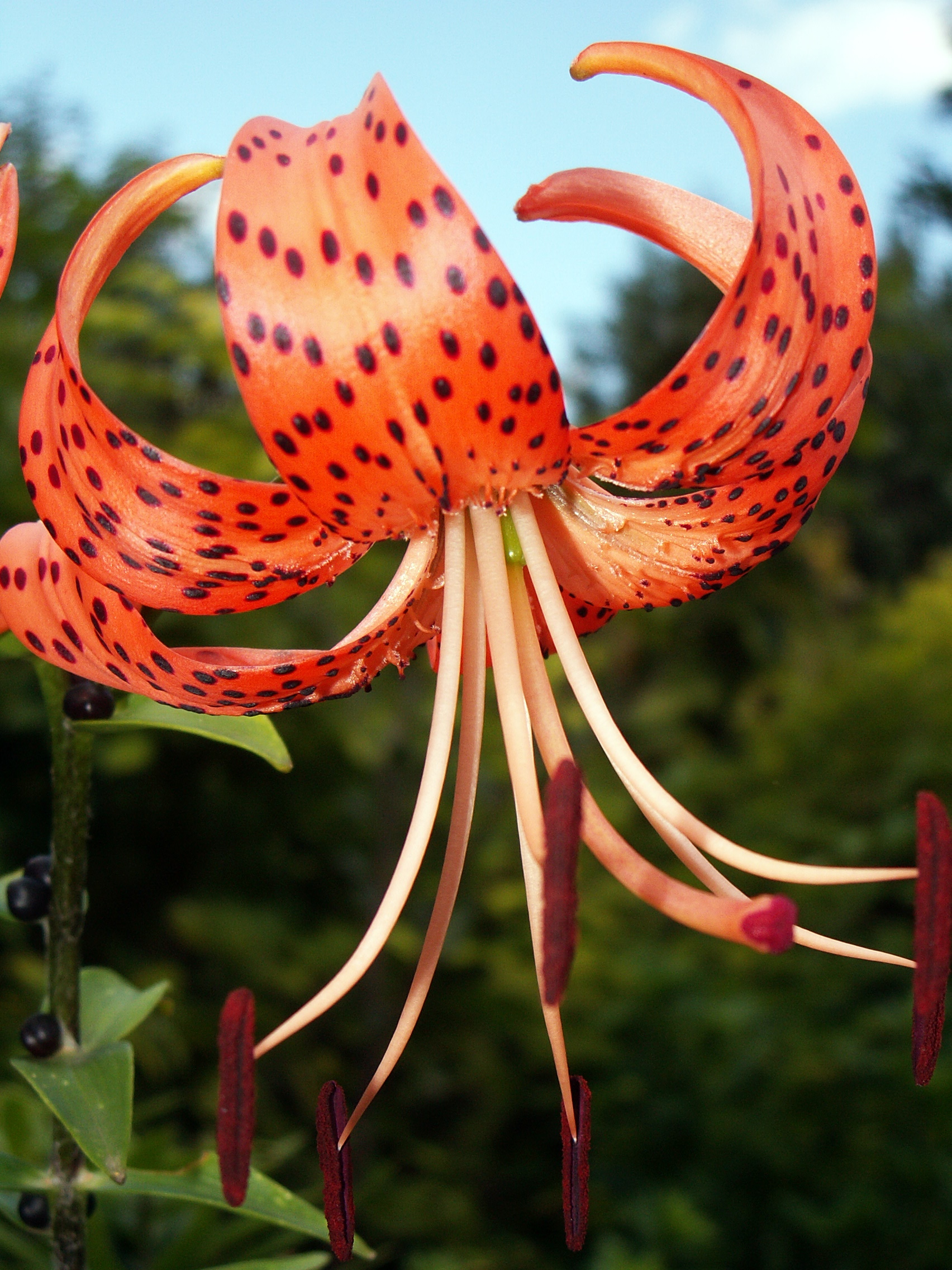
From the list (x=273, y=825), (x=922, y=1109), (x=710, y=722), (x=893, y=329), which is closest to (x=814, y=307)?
(x=922, y=1109)

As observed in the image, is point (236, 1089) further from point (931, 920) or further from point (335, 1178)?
point (931, 920)

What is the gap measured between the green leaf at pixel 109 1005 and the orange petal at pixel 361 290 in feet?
1.53

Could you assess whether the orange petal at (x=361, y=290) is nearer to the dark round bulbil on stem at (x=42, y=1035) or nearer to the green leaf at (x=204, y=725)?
the green leaf at (x=204, y=725)

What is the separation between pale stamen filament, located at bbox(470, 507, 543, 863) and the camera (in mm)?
649

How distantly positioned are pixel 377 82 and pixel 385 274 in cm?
8

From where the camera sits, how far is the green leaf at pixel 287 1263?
789 millimetres

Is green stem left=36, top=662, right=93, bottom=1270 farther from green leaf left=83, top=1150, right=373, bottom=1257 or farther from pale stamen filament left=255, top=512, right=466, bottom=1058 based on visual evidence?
pale stamen filament left=255, top=512, right=466, bottom=1058

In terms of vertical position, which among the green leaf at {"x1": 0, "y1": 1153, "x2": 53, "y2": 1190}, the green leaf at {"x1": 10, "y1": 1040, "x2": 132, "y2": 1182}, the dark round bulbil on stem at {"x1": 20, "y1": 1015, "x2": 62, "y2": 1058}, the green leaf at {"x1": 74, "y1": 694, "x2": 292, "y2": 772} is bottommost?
the green leaf at {"x1": 0, "y1": 1153, "x2": 53, "y2": 1190}

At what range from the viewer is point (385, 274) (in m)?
0.50

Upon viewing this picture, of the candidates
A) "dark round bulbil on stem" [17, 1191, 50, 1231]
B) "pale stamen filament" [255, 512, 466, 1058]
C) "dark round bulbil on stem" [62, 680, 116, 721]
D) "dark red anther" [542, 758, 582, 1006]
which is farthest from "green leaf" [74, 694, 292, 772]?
"dark round bulbil on stem" [17, 1191, 50, 1231]

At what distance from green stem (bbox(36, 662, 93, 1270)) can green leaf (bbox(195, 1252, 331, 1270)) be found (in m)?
0.11

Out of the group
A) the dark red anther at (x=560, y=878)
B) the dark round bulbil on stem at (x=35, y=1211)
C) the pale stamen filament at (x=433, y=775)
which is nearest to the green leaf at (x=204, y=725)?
the pale stamen filament at (x=433, y=775)

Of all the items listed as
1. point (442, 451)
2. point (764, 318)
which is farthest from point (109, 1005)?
point (764, 318)

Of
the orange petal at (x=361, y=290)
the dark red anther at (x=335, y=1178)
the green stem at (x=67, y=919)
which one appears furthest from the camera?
the green stem at (x=67, y=919)
